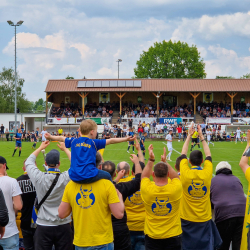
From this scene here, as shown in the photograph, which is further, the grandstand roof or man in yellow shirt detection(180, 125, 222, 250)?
the grandstand roof

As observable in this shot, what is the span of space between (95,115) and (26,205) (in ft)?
124

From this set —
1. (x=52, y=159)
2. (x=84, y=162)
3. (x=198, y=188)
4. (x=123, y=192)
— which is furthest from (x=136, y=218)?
(x=84, y=162)

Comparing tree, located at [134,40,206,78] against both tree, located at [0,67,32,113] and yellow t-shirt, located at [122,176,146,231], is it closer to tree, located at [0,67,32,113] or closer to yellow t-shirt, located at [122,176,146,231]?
tree, located at [0,67,32,113]

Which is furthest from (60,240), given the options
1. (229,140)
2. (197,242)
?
(229,140)

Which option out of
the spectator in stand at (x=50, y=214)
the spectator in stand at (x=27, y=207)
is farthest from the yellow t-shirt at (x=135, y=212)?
the spectator in stand at (x=27, y=207)

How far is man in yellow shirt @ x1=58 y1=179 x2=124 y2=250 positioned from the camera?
Answer: 10.6 feet

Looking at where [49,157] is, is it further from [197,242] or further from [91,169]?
[197,242]

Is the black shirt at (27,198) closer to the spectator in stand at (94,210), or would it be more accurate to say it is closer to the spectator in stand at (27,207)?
→ the spectator in stand at (27,207)

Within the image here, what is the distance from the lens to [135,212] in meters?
4.57

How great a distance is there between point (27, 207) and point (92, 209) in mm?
1818

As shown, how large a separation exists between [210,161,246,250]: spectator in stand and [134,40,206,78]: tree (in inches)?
2271

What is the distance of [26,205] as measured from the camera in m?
4.59

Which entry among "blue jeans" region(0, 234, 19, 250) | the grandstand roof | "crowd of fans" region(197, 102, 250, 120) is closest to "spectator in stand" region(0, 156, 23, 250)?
"blue jeans" region(0, 234, 19, 250)

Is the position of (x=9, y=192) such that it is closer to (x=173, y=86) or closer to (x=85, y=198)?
(x=85, y=198)
